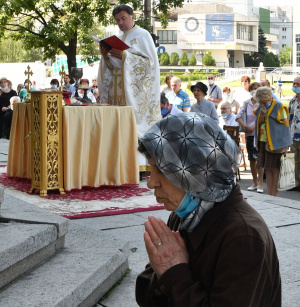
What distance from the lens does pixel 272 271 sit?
5.99ft

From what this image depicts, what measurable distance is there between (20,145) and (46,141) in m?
1.04

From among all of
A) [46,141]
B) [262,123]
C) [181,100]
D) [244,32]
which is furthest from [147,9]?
[244,32]

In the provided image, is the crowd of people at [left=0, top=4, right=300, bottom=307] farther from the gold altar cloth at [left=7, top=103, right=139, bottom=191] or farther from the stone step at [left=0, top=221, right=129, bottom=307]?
the gold altar cloth at [left=7, top=103, right=139, bottom=191]

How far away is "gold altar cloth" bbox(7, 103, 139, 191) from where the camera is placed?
246 inches

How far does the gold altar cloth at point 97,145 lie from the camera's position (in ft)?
20.5

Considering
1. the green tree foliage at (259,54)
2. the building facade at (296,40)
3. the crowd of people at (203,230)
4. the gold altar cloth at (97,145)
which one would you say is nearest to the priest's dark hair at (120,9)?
the gold altar cloth at (97,145)

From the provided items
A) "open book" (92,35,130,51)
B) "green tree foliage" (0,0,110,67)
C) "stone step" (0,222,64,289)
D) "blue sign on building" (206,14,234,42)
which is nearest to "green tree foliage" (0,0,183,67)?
"green tree foliage" (0,0,110,67)

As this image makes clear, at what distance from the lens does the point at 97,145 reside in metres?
6.42

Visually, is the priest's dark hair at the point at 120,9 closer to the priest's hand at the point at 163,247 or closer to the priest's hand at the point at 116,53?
the priest's hand at the point at 116,53

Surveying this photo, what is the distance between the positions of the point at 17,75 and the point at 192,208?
28.7m

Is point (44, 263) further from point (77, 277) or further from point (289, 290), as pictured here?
point (289, 290)

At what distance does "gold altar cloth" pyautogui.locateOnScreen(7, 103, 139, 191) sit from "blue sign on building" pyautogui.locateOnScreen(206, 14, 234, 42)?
11241 cm

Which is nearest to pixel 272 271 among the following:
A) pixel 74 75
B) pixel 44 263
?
pixel 44 263

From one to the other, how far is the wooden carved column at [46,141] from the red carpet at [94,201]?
17cm
